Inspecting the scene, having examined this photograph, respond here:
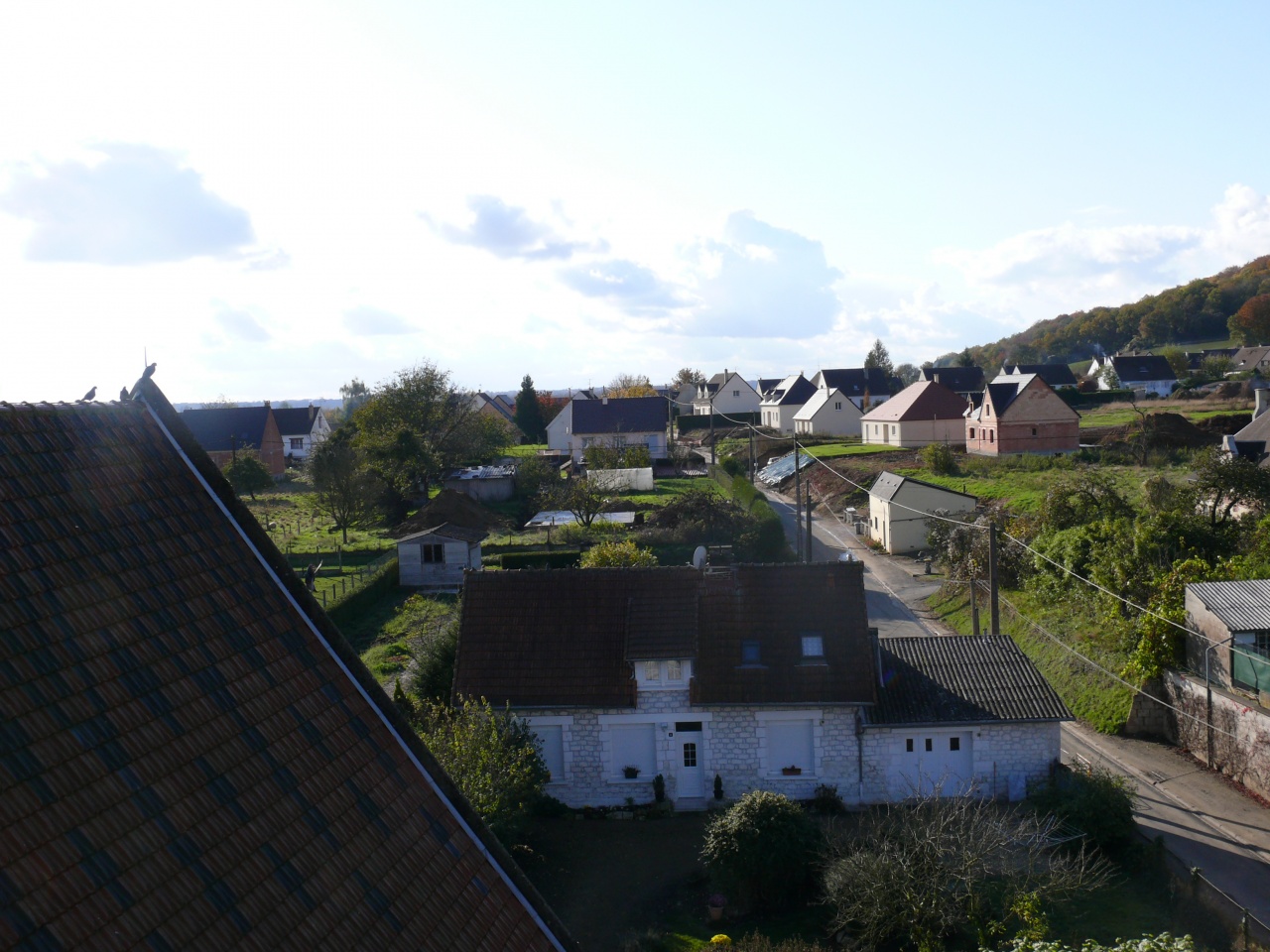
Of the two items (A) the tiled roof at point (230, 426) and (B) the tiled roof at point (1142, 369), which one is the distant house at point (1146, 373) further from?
(A) the tiled roof at point (230, 426)

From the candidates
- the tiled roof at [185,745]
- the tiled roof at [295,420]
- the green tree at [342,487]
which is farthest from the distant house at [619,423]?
the tiled roof at [185,745]

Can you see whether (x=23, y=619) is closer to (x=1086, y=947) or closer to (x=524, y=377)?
(x=1086, y=947)

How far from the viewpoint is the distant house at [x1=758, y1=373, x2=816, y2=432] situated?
100 metres

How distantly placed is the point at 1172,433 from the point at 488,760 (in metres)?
52.0

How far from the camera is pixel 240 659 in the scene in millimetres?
7543

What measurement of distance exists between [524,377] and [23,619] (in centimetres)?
9655

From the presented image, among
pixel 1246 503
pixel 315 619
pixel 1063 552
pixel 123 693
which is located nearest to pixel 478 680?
pixel 315 619

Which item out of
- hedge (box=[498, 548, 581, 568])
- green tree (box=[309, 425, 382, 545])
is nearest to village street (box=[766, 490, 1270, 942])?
hedge (box=[498, 548, 581, 568])

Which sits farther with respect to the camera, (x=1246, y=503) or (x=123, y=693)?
(x=1246, y=503)

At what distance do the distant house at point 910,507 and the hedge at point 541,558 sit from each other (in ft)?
46.0

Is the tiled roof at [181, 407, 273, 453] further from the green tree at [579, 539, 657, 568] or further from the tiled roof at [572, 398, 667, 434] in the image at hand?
the green tree at [579, 539, 657, 568]

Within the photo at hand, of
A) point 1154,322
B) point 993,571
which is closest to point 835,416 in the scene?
point 993,571

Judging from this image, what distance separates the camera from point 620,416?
3086 inches

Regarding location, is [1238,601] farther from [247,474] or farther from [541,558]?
[247,474]
